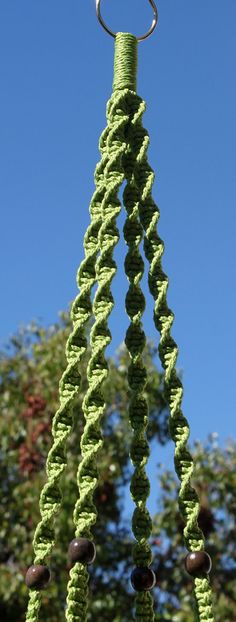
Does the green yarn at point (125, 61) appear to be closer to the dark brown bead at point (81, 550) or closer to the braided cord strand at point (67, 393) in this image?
the braided cord strand at point (67, 393)

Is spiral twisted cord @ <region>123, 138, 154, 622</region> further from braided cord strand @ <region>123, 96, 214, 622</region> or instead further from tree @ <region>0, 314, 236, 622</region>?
tree @ <region>0, 314, 236, 622</region>

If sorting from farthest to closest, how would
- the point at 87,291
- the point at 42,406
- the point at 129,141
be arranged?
1. the point at 42,406
2. the point at 129,141
3. the point at 87,291

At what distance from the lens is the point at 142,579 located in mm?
1972

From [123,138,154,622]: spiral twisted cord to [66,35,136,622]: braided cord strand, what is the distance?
0.09 meters

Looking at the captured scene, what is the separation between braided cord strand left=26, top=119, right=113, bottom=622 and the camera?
197cm

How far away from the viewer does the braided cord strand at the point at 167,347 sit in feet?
6.43

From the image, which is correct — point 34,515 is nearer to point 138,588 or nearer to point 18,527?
point 18,527

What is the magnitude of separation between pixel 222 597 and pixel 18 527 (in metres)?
1.44

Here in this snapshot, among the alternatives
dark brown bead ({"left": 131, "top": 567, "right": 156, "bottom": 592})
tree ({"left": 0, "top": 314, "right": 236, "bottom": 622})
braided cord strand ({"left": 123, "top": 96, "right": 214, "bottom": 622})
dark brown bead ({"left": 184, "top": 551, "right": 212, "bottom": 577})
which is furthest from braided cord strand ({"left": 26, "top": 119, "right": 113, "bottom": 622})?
tree ({"left": 0, "top": 314, "right": 236, "bottom": 622})

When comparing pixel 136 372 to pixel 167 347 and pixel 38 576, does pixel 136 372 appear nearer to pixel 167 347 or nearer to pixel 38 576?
pixel 167 347

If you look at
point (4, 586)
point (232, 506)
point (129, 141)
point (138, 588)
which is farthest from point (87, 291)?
point (232, 506)

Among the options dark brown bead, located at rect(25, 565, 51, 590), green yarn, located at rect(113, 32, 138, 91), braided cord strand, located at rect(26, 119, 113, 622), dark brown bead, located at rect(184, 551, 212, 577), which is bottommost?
dark brown bead, located at rect(25, 565, 51, 590)

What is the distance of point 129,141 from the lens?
229 cm

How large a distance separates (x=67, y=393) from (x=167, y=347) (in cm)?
26
